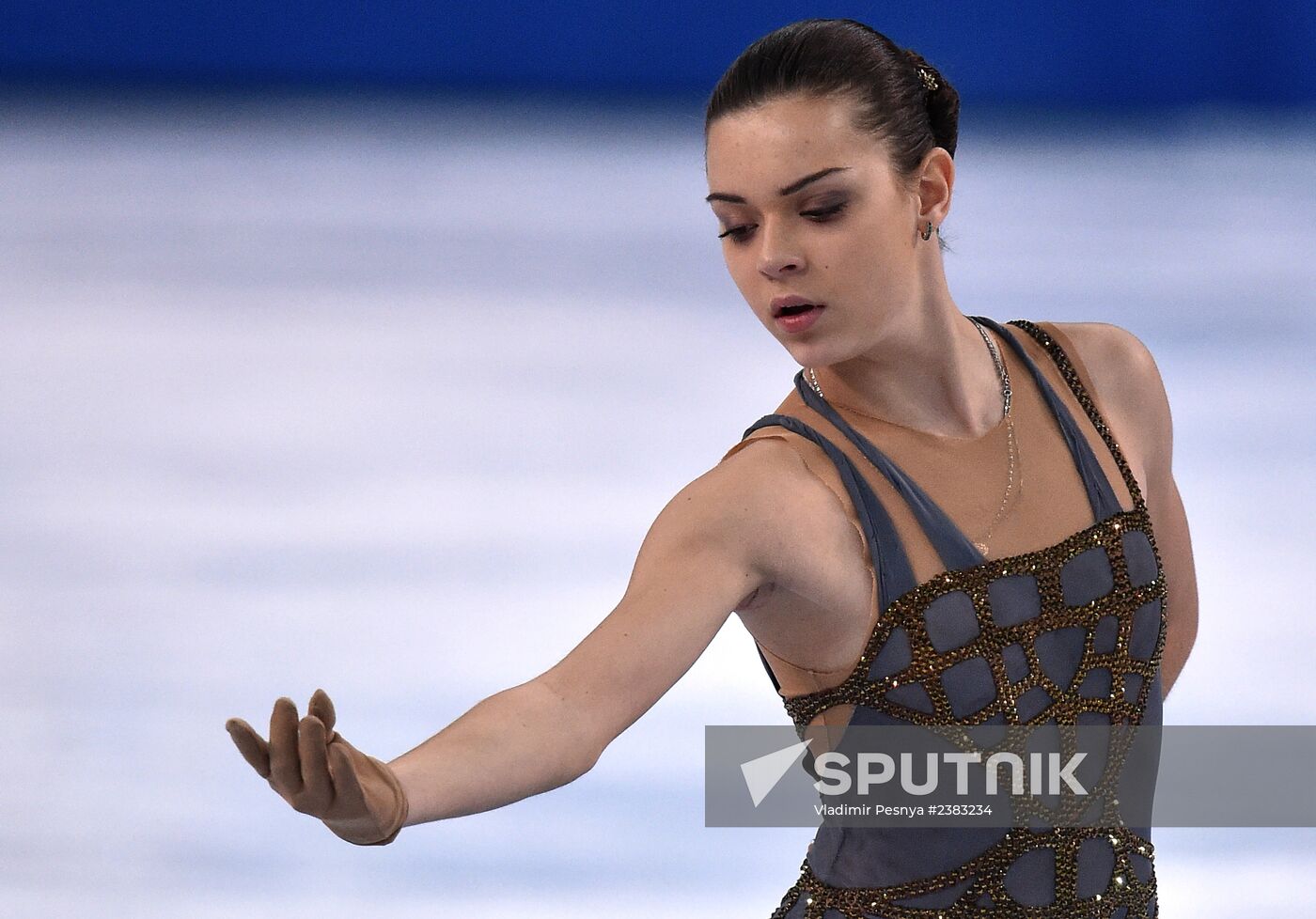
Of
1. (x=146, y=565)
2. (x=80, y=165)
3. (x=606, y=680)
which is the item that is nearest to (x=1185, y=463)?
(x=146, y=565)

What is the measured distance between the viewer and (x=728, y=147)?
186 centimetres

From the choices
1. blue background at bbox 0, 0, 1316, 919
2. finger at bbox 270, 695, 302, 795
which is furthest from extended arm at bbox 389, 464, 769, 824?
blue background at bbox 0, 0, 1316, 919

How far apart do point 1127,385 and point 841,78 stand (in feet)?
1.70

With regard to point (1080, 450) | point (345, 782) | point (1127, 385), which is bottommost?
point (345, 782)

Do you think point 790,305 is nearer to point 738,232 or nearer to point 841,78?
point 738,232

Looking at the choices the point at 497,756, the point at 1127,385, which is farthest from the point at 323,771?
the point at 1127,385

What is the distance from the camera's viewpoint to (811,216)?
1.85 metres

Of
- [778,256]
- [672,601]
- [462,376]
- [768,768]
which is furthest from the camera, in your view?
[462,376]

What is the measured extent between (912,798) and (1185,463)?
284 centimetres

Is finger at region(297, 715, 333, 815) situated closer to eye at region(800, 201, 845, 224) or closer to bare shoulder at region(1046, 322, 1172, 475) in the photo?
eye at region(800, 201, 845, 224)

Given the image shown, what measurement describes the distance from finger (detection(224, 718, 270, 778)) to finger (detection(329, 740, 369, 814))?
0.15 ft

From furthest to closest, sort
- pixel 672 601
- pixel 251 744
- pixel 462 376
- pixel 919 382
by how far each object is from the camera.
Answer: pixel 462 376
pixel 919 382
pixel 672 601
pixel 251 744

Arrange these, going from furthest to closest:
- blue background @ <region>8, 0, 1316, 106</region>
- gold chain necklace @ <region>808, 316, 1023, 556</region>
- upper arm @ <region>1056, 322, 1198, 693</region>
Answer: blue background @ <region>8, 0, 1316, 106</region>, upper arm @ <region>1056, 322, 1198, 693</region>, gold chain necklace @ <region>808, 316, 1023, 556</region>

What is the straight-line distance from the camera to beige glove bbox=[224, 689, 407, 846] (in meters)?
1.35
